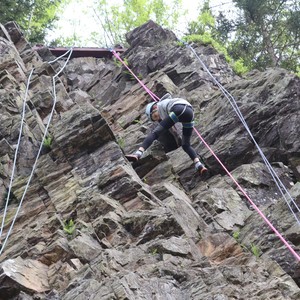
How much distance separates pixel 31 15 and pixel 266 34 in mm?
9705

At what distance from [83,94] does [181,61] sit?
10.2 ft

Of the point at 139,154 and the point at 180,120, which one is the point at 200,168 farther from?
the point at 139,154

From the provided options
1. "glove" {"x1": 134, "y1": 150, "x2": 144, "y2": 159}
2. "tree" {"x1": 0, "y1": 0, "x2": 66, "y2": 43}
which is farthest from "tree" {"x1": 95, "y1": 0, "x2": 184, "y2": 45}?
"glove" {"x1": 134, "y1": 150, "x2": 144, "y2": 159}

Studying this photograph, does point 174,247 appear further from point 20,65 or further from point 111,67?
point 111,67

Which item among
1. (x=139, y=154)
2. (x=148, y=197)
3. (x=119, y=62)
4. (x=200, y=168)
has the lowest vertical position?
(x=200, y=168)

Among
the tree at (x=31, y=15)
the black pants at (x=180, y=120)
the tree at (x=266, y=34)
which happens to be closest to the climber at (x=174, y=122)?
the black pants at (x=180, y=120)

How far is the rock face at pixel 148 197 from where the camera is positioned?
7031mm

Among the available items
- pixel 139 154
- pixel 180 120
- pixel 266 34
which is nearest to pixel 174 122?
pixel 180 120

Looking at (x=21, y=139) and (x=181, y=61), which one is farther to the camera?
(x=181, y=61)

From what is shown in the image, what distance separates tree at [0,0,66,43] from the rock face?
20.2ft

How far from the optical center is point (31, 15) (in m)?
22.8

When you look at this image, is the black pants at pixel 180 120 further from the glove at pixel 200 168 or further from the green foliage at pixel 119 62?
the green foliage at pixel 119 62

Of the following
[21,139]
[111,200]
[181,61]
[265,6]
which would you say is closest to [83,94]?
[181,61]

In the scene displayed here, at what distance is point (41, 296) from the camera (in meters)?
6.93
